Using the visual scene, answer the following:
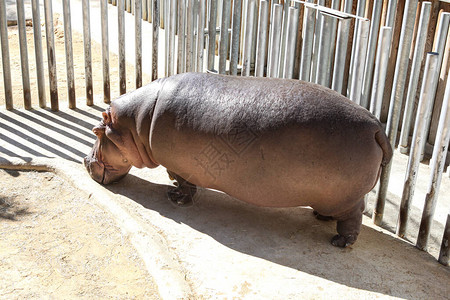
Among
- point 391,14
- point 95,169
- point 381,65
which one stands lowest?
point 95,169

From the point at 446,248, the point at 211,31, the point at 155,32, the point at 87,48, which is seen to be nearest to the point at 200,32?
the point at 211,31

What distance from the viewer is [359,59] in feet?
13.9

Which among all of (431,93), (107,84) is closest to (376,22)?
(431,93)

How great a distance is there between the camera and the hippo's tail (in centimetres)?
381

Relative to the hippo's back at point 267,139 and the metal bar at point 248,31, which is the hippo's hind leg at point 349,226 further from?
the metal bar at point 248,31

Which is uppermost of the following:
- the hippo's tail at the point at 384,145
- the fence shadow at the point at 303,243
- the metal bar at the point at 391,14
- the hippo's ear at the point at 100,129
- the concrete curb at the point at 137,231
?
the metal bar at the point at 391,14

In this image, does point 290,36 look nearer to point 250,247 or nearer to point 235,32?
point 235,32

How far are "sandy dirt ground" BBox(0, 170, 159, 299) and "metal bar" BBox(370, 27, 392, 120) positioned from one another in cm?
209

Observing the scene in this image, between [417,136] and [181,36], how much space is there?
3.29m

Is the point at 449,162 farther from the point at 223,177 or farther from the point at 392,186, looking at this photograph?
the point at 223,177

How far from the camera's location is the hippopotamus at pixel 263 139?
376cm

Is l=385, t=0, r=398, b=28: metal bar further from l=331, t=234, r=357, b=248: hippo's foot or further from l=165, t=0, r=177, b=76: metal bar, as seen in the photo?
l=165, t=0, r=177, b=76: metal bar

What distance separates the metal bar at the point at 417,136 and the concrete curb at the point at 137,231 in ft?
5.77

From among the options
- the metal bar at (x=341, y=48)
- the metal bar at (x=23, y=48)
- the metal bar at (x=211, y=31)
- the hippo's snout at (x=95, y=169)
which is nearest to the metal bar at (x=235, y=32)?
the metal bar at (x=211, y=31)
